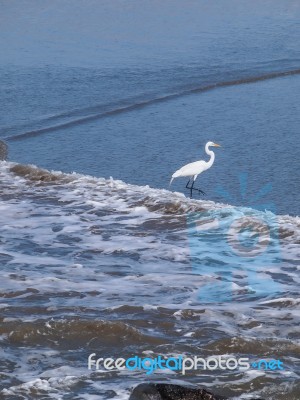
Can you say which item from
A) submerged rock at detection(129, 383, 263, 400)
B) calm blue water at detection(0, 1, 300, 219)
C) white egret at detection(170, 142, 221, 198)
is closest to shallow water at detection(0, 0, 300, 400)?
calm blue water at detection(0, 1, 300, 219)

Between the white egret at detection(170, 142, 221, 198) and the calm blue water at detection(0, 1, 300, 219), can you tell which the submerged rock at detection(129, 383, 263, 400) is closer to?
the calm blue water at detection(0, 1, 300, 219)

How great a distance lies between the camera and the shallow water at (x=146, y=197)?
6.28 metres

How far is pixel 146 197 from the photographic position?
32.0ft

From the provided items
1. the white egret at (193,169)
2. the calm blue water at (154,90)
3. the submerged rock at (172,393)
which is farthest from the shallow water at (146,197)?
the submerged rock at (172,393)

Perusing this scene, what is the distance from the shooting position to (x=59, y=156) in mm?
11398

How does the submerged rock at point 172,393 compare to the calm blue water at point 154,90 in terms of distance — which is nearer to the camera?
the submerged rock at point 172,393

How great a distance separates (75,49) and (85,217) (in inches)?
276

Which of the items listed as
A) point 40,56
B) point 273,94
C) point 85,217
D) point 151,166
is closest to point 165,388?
point 85,217

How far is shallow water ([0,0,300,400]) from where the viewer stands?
628 centimetres

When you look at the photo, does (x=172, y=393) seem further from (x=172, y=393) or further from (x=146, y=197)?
(x=146, y=197)

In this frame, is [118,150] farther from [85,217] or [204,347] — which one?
[204,347]

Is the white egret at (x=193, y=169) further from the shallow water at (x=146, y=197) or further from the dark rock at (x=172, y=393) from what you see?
the dark rock at (x=172, y=393)

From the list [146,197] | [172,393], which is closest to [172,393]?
[172,393]

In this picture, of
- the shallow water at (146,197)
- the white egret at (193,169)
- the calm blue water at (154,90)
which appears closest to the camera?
the shallow water at (146,197)
